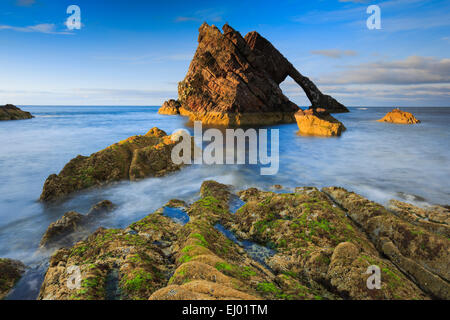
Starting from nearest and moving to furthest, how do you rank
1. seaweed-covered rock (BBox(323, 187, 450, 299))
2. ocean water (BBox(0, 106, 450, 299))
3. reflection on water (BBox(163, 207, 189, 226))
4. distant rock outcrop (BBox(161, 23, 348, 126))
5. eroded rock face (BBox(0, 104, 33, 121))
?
1. seaweed-covered rock (BBox(323, 187, 450, 299))
2. reflection on water (BBox(163, 207, 189, 226))
3. ocean water (BBox(0, 106, 450, 299))
4. distant rock outcrop (BBox(161, 23, 348, 126))
5. eroded rock face (BBox(0, 104, 33, 121))

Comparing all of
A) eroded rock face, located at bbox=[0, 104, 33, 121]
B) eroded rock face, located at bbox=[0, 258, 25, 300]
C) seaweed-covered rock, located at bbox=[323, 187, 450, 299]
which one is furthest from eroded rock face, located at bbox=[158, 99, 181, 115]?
seaweed-covered rock, located at bbox=[323, 187, 450, 299]

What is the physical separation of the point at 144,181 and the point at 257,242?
6.68 m

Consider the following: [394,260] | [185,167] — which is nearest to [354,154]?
[185,167]

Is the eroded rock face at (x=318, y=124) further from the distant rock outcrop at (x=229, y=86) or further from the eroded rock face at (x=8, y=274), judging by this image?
the eroded rock face at (x=8, y=274)

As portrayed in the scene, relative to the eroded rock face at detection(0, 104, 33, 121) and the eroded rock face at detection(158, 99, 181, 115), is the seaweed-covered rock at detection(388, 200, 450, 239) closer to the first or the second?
the eroded rock face at detection(158, 99, 181, 115)

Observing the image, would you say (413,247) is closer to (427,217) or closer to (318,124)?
(427,217)

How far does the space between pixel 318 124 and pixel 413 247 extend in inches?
851

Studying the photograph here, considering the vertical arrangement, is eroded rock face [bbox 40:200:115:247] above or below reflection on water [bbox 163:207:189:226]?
below

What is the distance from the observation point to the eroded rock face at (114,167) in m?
8.51

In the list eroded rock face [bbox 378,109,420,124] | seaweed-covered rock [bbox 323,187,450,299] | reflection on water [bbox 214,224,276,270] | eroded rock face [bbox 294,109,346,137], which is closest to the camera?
seaweed-covered rock [bbox 323,187,450,299]

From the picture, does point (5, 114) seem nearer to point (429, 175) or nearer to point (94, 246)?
point (94, 246)

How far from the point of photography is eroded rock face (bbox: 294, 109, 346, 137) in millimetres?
23609

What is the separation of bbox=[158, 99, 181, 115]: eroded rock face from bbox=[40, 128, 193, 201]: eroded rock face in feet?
180

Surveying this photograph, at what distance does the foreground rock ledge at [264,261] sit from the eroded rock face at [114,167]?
497 cm
